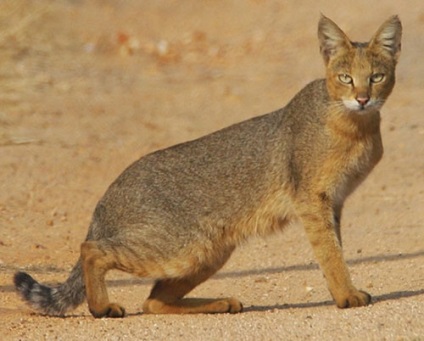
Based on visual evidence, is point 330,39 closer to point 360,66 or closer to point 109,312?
point 360,66

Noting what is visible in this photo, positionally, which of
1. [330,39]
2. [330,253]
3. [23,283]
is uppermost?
[330,39]

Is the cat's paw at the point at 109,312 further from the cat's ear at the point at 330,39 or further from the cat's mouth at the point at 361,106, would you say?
the cat's ear at the point at 330,39

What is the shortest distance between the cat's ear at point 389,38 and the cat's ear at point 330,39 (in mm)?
185

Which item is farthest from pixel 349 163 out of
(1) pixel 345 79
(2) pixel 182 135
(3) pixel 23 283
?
(2) pixel 182 135

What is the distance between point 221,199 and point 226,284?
1334mm

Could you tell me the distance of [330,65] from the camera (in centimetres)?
764

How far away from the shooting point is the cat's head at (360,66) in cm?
738

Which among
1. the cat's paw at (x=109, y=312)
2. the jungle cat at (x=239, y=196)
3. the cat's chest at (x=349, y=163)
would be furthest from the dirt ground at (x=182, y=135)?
the cat's chest at (x=349, y=163)

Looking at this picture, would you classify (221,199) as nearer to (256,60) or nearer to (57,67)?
(57,67)

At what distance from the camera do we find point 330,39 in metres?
7.73

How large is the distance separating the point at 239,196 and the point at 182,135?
578cm

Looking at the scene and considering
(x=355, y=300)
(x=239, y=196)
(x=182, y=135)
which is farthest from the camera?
(x=182, y=135)

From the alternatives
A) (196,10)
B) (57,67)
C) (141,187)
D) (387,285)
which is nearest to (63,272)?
(141,187)

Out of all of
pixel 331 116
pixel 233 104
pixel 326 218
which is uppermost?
pixel 331 116
